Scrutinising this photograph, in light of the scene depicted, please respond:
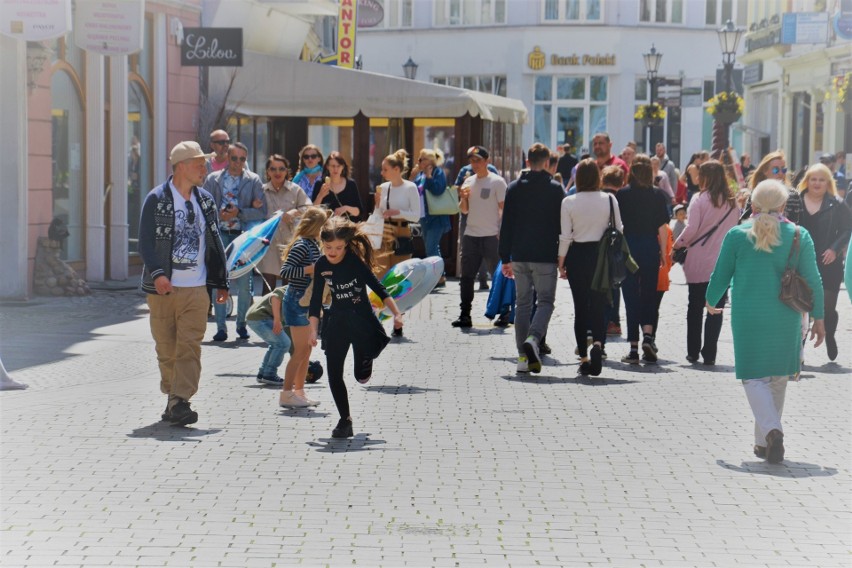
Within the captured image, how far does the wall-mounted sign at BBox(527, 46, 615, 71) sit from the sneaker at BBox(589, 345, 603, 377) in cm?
4540

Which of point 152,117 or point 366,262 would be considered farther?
point 152,117

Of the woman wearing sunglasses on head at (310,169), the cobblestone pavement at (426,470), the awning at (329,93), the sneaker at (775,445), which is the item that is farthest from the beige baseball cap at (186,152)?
the awning at (329,93)

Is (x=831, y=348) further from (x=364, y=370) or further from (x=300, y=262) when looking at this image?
(x=364, y=370)

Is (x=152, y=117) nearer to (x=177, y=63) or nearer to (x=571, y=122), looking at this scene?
(x=177, y=63)

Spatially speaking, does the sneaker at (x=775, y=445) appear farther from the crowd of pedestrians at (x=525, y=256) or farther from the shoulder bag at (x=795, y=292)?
the shoulder bag at (x=795, y=292)

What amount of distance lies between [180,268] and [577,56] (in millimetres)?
48219

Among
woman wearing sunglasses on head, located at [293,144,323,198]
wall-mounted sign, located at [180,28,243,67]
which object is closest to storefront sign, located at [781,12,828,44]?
wall-mounted sign, located at [180,28,243,67]

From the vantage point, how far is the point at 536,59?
56625mm

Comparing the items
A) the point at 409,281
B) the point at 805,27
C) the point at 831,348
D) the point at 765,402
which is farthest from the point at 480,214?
the point at 805,27

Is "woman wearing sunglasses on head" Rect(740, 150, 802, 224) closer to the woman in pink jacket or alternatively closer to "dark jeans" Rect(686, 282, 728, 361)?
the woman in pink jacket

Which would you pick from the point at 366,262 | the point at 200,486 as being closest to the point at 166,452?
the point at 200,486

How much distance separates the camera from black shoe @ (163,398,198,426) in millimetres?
9562

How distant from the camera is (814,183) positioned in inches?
505

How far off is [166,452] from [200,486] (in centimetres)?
106
